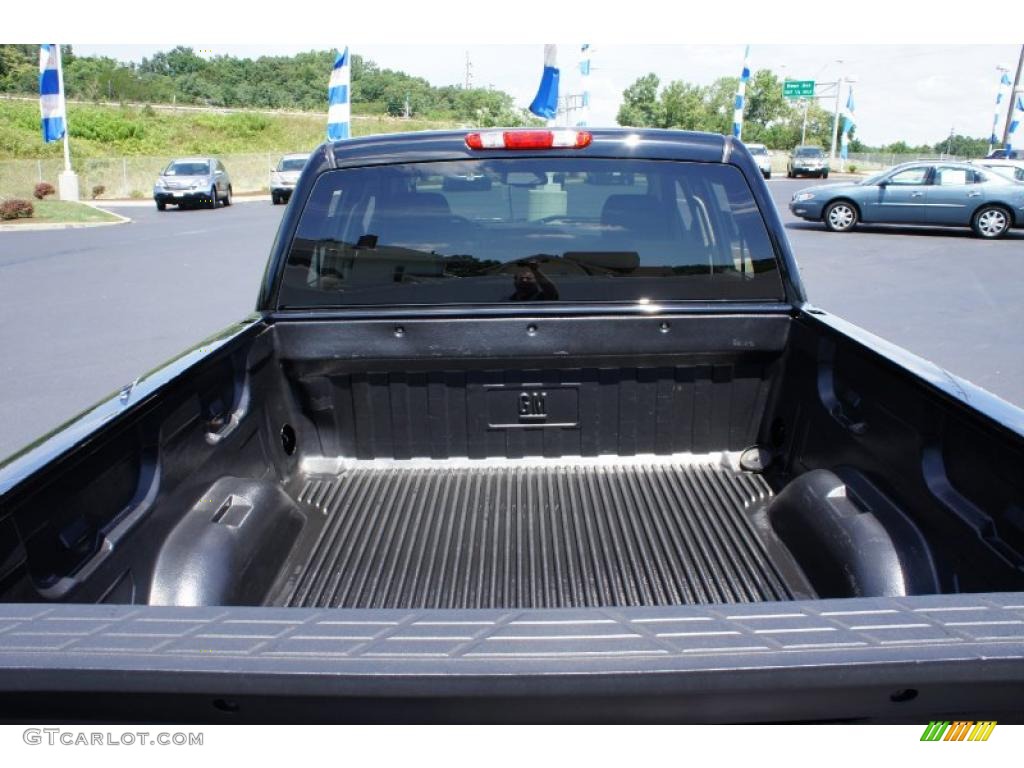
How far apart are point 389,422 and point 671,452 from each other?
1.11 metres

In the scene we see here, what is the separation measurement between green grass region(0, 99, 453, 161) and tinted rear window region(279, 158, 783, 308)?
37603 mm

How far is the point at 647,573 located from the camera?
2.61m

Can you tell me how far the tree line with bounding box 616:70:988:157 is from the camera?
87562mm

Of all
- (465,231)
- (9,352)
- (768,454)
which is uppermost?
(465,231)

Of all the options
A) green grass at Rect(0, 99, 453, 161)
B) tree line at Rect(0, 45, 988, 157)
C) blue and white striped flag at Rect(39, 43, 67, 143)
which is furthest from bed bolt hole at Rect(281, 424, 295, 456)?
tree line at Rect(0, 45, 988, 157)

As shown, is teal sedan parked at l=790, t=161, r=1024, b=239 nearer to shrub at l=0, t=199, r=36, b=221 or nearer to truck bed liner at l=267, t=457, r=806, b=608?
truck bed liner at l=267, t=457, r=806, b=608

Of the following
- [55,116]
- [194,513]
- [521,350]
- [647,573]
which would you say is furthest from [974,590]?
[55,116]

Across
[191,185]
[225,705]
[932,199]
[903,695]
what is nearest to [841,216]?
[932,199]

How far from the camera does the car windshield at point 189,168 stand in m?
27.7

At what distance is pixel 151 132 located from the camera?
49.6 metres

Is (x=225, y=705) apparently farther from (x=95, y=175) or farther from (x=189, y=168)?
(x=95, y=175)

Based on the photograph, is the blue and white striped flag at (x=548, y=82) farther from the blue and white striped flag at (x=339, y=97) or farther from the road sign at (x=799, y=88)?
the road sign at (x=799, y=88)

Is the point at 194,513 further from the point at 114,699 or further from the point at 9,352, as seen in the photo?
the point at 9,352

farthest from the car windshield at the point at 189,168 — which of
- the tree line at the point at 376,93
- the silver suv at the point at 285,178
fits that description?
the tree line at the point at 376,93
